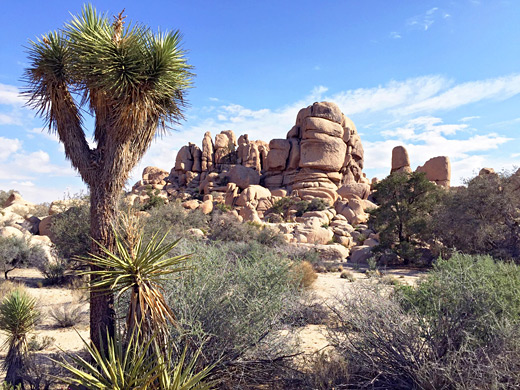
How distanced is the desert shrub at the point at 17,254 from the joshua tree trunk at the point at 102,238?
38.0ft

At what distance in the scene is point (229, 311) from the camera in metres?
4.55

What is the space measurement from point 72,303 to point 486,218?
18.0 m

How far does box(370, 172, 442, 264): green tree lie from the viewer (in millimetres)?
20391

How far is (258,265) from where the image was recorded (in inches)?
213

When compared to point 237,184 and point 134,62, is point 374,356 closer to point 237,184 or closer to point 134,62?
point 134,62

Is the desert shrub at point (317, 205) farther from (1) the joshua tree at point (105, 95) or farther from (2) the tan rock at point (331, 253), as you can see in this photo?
(1) the joshua tree at point (105, 95)

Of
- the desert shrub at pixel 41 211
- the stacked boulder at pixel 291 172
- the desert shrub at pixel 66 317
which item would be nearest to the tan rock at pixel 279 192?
the stacked boulder at pixel 291 172

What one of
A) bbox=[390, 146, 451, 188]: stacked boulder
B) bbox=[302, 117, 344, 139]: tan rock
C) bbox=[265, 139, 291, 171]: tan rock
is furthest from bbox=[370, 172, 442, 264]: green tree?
bbox=[265, 139, 291, 171]: tan rock

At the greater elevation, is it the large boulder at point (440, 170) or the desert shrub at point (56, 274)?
the large boulder at point (440, 170)

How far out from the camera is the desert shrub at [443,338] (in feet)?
11.9

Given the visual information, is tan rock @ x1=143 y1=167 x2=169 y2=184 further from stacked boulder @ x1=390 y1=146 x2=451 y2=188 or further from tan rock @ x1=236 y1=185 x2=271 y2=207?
stacked boulder @ x1=390 y1=146 x2=451 y2=188

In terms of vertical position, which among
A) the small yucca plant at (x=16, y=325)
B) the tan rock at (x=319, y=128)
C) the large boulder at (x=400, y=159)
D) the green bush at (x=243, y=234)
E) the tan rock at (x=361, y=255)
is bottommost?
the tan rock at (x=361, y=255)

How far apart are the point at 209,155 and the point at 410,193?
132 ft

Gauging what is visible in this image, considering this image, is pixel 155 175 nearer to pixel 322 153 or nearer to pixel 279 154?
pixel 279 154
